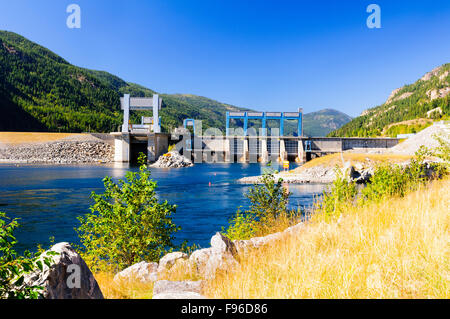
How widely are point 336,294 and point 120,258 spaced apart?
218 inches

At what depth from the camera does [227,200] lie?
2398 cm

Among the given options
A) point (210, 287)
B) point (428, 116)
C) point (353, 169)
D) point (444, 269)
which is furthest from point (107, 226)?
point (428, 116)

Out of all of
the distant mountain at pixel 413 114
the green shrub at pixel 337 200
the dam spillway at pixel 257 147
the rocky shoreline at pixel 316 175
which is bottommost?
the rocky shoreline at pixel 316 175

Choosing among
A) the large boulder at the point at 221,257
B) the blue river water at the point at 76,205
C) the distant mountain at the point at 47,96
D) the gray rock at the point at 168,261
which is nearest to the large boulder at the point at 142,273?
the gray rock at the point at 168,261

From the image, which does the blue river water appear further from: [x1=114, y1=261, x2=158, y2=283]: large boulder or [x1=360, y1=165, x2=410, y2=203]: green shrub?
[x1=114, y1=261, x2=158, y2=283]: large boulder

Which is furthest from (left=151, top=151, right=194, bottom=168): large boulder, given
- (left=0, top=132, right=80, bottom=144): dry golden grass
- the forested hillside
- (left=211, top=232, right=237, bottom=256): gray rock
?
(left=211, top=232, right=237, bottom=256): gray rock

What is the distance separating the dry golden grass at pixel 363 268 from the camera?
3205 millimetres

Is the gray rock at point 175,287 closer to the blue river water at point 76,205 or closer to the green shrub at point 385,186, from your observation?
the green shrub at point 385,186

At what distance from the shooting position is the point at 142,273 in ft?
19.3

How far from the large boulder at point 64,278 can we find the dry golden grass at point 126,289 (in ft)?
2.53

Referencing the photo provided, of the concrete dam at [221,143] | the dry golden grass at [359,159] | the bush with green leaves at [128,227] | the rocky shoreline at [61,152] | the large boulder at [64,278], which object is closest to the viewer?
the large boulder at [64,278]

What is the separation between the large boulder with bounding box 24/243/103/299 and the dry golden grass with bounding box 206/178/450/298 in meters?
1.53

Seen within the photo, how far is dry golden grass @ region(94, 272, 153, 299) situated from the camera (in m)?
4.75

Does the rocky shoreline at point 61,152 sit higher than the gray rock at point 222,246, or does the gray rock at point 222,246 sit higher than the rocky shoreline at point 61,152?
the rocky shoreline at point 61,152
